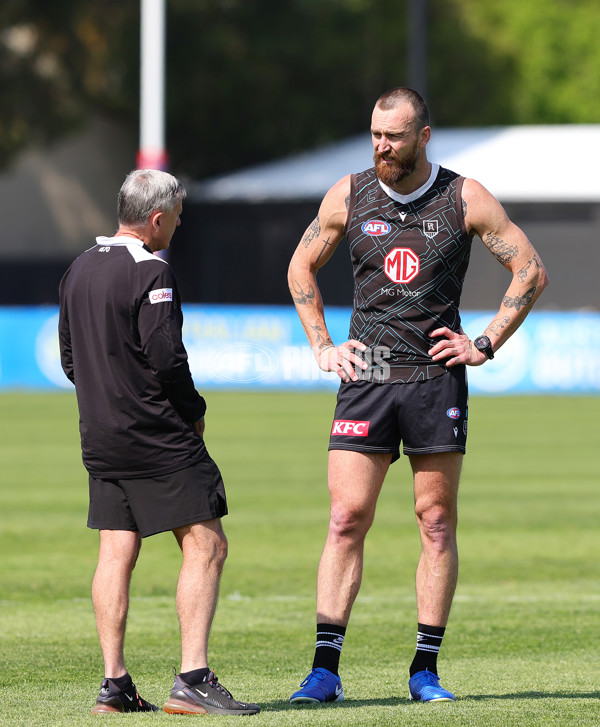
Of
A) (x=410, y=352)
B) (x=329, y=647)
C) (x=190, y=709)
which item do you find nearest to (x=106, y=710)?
(x=190, y=709)

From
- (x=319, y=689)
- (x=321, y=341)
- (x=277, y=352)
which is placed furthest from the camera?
(x=277, y=352)

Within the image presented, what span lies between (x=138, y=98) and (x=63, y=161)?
4414 mm

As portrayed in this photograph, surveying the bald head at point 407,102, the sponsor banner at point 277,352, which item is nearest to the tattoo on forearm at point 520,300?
the bald head at point 407,102

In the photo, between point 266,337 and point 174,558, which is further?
point 266,337

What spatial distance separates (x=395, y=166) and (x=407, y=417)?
1015 millimetres

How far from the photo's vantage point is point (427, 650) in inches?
A: 234

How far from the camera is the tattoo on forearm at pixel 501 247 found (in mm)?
5934

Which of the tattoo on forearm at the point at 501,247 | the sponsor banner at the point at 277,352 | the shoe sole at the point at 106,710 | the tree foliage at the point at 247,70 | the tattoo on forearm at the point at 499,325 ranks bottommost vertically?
the shoe sole at the point at 106,710

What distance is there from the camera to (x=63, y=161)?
44531mm

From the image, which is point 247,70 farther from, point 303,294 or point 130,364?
point 130,364

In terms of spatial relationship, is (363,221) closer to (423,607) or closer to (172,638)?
(423,607)

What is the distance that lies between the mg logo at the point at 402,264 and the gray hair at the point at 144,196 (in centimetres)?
94

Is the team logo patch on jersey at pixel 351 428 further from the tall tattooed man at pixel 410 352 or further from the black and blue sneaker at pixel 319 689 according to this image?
the black and blue sneaker at pixel 319 689

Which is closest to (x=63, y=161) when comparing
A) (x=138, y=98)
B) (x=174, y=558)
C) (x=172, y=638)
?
(x=138, y=98)
